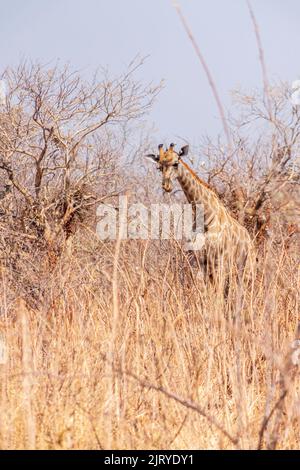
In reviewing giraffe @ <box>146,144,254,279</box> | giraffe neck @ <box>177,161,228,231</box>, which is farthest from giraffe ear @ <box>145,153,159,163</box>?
giraffe neck @ <box>177,161,228,231</box>

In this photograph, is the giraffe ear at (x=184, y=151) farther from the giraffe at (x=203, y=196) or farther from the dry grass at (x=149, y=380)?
the dry grass at (x=149, y=380)

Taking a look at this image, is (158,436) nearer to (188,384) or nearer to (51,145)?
(188,384)

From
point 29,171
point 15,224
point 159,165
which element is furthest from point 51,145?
point 159,165

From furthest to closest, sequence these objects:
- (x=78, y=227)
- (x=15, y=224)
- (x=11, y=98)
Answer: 1. (x=11, y=98)
2. (x=78, y=227)
3. (x=15, y=224)

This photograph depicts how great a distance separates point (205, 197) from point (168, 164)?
0.59 metres

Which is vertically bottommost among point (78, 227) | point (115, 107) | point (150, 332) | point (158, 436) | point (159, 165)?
point (158, 436)

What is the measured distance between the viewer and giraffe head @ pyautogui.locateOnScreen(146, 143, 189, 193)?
24.3 ft

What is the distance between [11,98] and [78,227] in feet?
6.56

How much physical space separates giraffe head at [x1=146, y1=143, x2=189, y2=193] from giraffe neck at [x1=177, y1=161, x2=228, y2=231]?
69 mm

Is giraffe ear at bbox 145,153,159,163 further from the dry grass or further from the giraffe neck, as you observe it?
the dry grass

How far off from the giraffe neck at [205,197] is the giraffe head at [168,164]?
7 centimetres

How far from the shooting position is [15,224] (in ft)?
27.8

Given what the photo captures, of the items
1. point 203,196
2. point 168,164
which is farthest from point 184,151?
point 203,196

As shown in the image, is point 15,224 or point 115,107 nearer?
point 15,224
